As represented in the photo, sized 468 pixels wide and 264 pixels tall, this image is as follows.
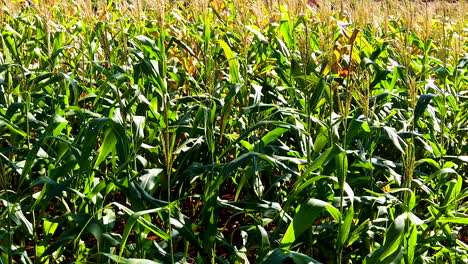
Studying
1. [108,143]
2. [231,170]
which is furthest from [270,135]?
[108,143]

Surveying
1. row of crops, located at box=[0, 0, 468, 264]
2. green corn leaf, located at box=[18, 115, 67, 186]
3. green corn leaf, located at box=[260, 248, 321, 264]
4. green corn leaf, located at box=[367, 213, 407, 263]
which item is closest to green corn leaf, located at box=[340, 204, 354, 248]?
row of crops, located at box=[0, 0, 468, 264]

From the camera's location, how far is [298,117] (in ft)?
13.1

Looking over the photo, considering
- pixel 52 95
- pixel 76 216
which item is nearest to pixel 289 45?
pixel 52 95

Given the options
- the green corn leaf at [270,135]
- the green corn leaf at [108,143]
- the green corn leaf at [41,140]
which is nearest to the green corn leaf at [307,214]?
the green corn leaf at [270,135]

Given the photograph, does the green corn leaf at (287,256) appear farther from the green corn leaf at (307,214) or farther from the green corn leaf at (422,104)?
the green corn leaf at (422,104)

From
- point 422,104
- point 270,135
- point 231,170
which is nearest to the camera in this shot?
point 231,170

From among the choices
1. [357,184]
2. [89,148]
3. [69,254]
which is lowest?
[69,254]

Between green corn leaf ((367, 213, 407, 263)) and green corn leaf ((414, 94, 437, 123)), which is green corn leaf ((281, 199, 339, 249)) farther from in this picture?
green corn leaf ((414, 94, 437, 123))

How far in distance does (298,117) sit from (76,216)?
144 centimetres

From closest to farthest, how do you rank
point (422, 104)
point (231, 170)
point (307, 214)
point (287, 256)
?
point (287, 256) → point (307, 214) → point (231, 170) → point (422, 104)

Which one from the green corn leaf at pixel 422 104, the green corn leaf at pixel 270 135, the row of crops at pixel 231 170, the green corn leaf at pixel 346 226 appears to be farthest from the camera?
the green corn leaf at pixel 422 104

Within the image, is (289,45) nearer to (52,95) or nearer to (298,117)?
(298,117)

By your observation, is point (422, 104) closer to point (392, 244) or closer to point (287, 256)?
point (392, 244)

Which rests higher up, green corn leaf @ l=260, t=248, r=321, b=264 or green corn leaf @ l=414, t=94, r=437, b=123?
green corn leaf @ l=414, t=94, r=437, b=123
